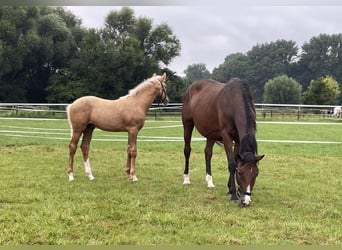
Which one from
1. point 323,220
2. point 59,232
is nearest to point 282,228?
point 323,220

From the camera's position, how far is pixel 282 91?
46.3m

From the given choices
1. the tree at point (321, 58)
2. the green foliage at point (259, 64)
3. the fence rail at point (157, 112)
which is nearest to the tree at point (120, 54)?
the fence rail at point (157, 112)

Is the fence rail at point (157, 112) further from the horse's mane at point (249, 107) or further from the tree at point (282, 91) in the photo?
the tree at point (282, 91)

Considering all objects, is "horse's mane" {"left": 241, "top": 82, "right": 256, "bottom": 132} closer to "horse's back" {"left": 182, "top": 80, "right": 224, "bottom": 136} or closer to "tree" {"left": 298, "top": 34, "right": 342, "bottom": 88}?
"horse's back" {"left": 182, "top": 80, "right": 224, "bottom": 136}

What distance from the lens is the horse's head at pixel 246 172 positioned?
4605 mm

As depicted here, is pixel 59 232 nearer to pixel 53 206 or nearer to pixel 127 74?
pixel 53 206

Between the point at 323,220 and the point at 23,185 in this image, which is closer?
the point at 323,220

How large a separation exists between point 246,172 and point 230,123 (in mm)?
982

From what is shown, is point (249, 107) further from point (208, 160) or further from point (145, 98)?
point (145, 98)

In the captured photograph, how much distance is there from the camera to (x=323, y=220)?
421cm

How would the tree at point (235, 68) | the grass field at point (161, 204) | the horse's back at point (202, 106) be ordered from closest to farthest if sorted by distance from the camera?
1. the grass field at point (161, 204)
2. the horse's back at point (202, 106)
3. the tree at point (235, 68)

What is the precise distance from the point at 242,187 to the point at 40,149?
23.5 feet

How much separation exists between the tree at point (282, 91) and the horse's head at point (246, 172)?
4347 cm

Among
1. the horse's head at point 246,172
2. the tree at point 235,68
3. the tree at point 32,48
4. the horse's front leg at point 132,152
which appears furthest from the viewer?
the tree at point 235,68
